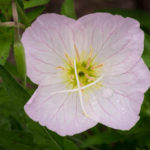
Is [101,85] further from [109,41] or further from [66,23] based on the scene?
[66,23]

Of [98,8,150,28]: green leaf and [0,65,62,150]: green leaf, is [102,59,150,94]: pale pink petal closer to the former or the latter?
[0,65,62,150]: green leaf

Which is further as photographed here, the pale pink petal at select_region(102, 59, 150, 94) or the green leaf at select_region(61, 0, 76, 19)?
the green leaf at select_region(61, 0, 76, 19)

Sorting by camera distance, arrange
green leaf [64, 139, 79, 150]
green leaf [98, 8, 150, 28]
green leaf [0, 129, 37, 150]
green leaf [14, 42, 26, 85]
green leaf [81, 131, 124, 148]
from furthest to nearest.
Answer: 1. green leaf [98, 8, 150, 28]
2. green leaf [81, 131, 124, 148]
3. green leaf [0, 129, 37, 150]
4. green leaf [64, 139, 79, 150]
5. green leaf [14, 42, 26, 85]

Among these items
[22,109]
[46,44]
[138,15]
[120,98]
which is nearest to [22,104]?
[22,109]

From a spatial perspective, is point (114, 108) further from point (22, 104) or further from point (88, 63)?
point (22, 104)

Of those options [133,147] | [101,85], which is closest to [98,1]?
[133,147]

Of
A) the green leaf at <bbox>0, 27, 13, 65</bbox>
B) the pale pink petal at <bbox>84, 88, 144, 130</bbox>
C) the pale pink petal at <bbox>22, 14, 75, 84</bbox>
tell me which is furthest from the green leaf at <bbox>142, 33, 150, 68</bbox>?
the green leaf at <bbox>0, 27, 13, 65</bbox>

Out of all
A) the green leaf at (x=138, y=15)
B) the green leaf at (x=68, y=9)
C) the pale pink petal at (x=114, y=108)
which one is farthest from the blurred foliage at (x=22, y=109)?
the green leaf at (x=138, y=15)
